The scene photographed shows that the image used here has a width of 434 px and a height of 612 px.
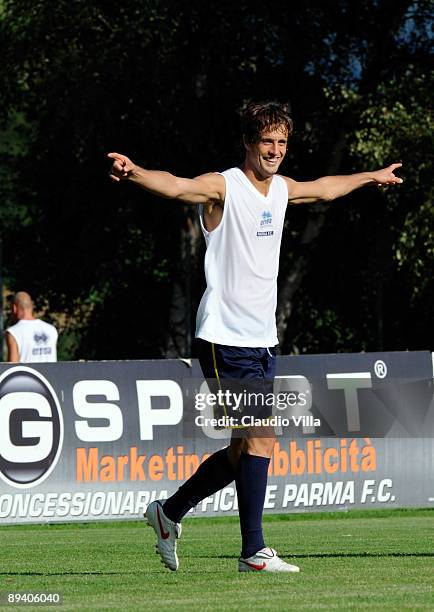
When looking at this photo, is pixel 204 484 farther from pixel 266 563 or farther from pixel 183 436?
pixel 183 436

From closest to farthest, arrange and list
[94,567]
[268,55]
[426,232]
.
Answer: [94,567] < [426,232] < [268,55]

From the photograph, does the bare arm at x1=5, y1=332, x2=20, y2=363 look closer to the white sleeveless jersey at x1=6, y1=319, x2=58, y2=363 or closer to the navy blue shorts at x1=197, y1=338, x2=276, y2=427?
the white sleeveless jersey at x1=6, y1=319, x2=58, y2=363

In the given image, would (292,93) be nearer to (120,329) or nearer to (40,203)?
(40,203)

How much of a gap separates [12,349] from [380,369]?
13.0 ft

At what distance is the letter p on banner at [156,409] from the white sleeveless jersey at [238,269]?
7687 mm

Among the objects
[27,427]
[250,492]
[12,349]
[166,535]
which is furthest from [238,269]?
[12,349]

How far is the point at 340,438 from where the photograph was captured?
15664 mm

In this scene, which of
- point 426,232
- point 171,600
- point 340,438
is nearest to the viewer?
point 171,600

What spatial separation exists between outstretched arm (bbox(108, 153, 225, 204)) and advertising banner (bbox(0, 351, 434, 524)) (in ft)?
22.9

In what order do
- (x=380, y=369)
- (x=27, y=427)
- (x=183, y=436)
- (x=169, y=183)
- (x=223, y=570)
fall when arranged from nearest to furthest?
(x=169, y=183)
(x=223, y=570)
(x=27, y=427)
(x=183, y=436)
(x=380, y=369)

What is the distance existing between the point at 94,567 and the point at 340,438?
7.68m

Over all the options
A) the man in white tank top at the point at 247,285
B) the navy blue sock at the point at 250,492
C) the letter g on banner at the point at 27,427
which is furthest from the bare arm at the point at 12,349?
the navy blue sock at the point at 250,492

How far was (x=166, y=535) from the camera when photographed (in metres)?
7.57

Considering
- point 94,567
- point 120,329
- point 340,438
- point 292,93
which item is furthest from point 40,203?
point 94,567
